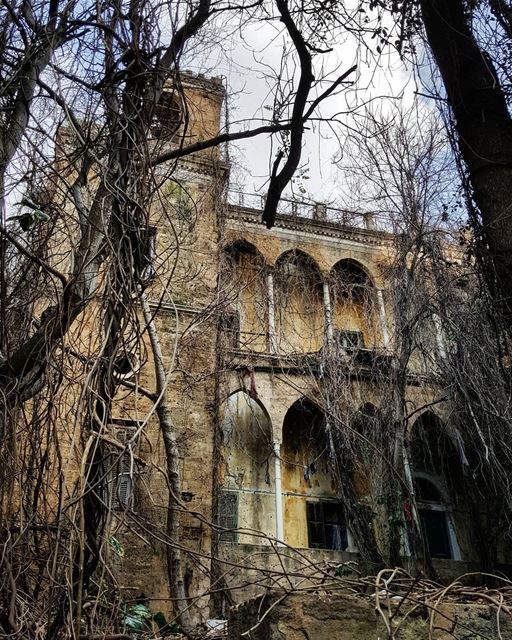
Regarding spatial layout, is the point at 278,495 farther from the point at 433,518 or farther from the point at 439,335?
the point at 439,335

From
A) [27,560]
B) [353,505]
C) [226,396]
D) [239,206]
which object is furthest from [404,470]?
[27,560]

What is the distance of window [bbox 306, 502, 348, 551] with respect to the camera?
16022 mm

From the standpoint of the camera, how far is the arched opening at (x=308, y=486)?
52.6 ft

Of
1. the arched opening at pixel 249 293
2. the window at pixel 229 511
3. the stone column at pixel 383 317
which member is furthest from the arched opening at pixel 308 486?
the stone column at pixel 383 317

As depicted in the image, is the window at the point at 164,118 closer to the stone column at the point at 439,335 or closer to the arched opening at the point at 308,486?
the stone column at the point at 439,335

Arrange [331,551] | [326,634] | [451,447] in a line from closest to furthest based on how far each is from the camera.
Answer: [326,634] → [331,551] → [451,447]

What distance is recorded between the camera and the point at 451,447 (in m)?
17.5

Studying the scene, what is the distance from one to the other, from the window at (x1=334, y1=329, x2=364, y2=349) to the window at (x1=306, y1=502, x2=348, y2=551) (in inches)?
168

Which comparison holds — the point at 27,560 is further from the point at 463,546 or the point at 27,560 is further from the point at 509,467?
the point at 463,546

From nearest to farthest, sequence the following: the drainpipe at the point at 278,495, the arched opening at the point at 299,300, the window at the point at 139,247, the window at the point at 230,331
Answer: the window at the point at 139,247, the drainpipe at the point at 278,495, the window at the point at 230,331, the arched opening at the point at 299,300

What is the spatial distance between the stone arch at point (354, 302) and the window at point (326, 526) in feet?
16.0

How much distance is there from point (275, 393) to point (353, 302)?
17.6 feet

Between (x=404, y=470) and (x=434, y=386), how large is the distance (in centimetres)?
251

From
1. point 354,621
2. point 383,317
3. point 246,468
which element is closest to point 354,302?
point 383,317
